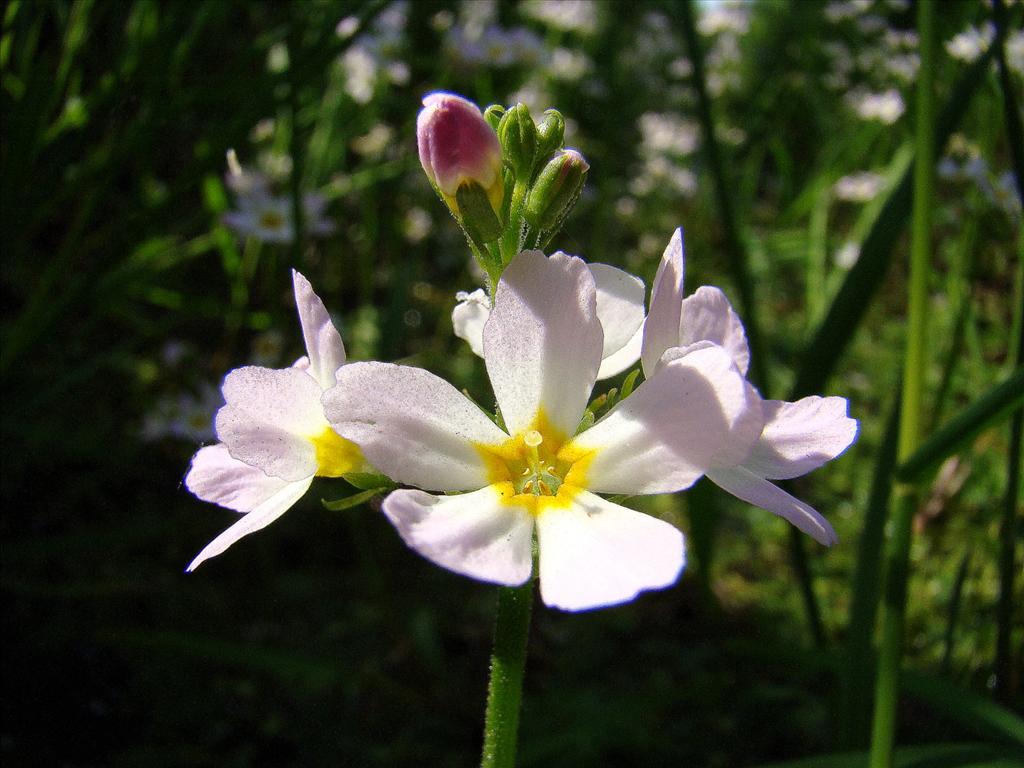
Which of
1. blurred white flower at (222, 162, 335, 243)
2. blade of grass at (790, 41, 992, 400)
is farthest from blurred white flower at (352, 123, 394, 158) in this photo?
blade of grass at (790, 41, 992, 400)

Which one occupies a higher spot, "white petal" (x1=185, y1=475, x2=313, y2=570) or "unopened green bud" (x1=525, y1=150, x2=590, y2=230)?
"unopened green bud" (x1=525, y1=150, x2=590, y2=230)

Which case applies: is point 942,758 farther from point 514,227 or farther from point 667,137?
point 667,137

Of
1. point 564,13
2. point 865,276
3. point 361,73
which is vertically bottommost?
point 865,276

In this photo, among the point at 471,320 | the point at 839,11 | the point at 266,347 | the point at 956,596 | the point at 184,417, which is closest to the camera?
the point at 471,320

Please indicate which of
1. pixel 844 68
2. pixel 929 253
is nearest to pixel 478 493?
pixel 929 253

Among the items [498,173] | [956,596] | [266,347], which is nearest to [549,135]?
[498,173]

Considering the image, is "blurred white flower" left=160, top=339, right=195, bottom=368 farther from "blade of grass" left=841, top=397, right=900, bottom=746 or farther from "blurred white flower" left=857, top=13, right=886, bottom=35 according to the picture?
"blurred white flower" left=857, top=13, right=886, bottom=35

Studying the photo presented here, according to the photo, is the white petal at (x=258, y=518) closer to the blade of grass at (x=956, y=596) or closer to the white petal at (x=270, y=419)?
the white petal at (x=270, y=419)
